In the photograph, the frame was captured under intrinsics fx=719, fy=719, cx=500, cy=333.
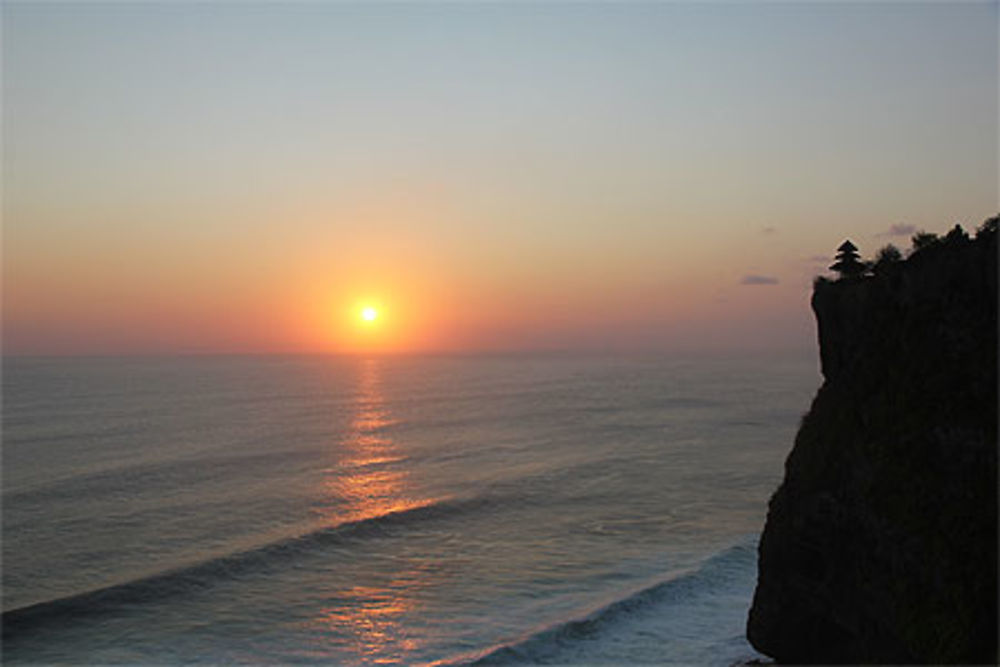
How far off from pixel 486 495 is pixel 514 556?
14.3 m

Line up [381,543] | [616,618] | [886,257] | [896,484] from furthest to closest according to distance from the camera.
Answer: [381,543], [616,618], [886,257], [896,484]

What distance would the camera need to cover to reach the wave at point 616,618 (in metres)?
24.8

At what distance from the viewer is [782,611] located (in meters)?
21.5

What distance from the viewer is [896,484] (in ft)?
56.8

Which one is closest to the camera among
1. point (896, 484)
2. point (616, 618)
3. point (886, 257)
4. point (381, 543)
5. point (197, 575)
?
point (896, 484)

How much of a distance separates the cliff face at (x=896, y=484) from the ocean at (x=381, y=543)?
207 inches

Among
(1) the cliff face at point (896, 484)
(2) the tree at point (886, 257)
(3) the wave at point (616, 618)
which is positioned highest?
(2) the tree at point (886, 257)

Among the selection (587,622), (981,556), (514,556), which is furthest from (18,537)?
(981,556)

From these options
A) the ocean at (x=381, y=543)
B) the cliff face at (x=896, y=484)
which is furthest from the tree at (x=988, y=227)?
the ocean at (x=381, y=543)

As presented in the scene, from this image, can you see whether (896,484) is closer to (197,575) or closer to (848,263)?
(848,263)

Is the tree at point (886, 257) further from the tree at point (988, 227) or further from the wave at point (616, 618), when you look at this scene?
the wave at point (616, 618)

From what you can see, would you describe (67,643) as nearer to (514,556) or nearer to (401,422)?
(514,556)

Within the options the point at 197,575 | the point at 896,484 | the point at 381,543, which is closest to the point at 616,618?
the point at 896,484

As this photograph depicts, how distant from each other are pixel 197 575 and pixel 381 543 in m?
9.83
